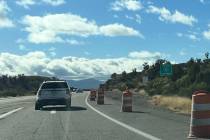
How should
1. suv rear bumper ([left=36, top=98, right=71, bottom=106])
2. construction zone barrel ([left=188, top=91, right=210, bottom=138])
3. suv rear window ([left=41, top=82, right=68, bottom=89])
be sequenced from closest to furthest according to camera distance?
construction zone barrel ([left=188, top=91, right=210, bottom=138]) < suv rear bumper ([left=36, top=98, right=71, bottom=106]) < suv rear window ([left=41, top=82, right=68, bottom=89])

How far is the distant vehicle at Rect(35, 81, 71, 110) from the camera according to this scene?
34.2 metres

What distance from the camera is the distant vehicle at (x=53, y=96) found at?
112 feet

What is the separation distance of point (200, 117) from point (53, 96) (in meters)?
19.9

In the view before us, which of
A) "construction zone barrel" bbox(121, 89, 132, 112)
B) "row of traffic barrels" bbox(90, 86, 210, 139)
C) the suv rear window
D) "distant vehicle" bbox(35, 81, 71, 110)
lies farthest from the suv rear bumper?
"row of traffic barrels" bbox(90, 86, 210, 139)

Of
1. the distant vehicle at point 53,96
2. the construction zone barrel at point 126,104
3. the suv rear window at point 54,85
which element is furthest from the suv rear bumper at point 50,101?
the construction zone barrel at point 126,104

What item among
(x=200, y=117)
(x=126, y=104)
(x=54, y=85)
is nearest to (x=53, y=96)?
(x=54, y=85)

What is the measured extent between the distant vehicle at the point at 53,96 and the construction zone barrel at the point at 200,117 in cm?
1963

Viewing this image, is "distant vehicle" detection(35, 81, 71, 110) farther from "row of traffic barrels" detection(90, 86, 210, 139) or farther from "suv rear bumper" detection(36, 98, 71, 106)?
"row of traffic barrels" detection(90, 86, 210, 139)

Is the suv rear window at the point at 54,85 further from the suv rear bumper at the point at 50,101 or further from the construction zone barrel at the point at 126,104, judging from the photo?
the construction zone barrel at the point at 126,104

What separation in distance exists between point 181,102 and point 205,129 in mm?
22679

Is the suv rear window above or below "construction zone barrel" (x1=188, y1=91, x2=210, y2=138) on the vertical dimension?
above

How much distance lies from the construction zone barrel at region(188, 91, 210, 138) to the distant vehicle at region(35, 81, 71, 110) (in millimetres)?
19628

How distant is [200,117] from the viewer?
15172 mm

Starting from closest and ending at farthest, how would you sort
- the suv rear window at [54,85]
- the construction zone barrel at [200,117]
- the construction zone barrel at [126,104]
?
the construction zone barrel at [200,117] → the construction zone barrel at [126,104] → the suv rear window at [54,85]
